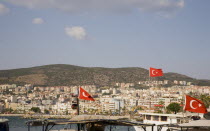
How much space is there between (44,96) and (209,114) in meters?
177

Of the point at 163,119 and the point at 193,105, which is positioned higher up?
the point at 193,105

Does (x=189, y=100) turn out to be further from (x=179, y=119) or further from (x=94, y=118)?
(x=179, y=119)

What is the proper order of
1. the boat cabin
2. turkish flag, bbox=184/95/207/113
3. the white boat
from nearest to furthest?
1. turkish flag, bbox=184/95/207/113
2. the white boat
3. the boat cabin

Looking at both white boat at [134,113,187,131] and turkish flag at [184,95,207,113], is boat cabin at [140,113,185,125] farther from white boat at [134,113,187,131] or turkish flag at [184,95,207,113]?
turkish flag at [184,95,207,113]

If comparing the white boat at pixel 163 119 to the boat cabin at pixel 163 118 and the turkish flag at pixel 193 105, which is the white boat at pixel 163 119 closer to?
the boat cabin at pixel 163 118

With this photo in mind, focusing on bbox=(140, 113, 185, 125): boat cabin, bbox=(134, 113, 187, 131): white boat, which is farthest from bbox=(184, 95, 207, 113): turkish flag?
bbox=(140, 113, 185, 125): boat cabin

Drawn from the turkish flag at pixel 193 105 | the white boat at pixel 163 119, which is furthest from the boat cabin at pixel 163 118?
the turkish flag at pixel 193 105

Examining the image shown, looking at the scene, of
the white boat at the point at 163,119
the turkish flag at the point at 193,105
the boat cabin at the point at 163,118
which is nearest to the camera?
the turkish flag at the point at 193,105

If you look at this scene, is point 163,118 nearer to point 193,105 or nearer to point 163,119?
point 163,119

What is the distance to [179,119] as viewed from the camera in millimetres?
29875

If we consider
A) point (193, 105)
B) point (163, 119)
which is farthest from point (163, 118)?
point (193, 105)

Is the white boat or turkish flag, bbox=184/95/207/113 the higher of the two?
turkish flag, bbox=184/95/207/113

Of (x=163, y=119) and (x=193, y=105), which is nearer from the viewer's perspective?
(x=193, y=105)

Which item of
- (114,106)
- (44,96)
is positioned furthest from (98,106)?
(44,96)
